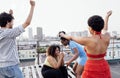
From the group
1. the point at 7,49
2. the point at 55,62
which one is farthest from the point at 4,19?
the point at 55,62

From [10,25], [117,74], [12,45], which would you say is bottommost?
[117,74]

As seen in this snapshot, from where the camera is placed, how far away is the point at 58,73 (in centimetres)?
328

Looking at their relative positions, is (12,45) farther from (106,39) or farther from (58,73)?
(58,73)

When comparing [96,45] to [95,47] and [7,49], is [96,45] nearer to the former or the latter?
[95,47]

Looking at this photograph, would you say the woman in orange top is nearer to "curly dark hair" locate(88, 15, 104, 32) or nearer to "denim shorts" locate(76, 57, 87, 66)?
"curly dark hair" locate(88, 15, 104, 32)

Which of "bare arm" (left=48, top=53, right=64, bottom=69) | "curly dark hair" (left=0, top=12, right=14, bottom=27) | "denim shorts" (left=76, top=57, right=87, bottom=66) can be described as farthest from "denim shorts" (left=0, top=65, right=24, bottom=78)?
"denim shorts" (left=76, top=57, right=87, bottom=66)

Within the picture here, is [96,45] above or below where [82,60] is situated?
above

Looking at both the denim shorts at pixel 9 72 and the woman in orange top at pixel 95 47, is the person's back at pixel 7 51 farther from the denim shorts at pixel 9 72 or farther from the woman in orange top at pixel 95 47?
the woman in orange top at pixel 95 47

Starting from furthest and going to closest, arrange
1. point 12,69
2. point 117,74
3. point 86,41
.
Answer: point 117,74
point 12,69
point 86,41

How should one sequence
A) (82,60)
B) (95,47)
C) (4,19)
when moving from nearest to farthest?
(95,47) < (4,19) < (82,60)

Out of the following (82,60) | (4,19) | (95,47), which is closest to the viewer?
(95,47)

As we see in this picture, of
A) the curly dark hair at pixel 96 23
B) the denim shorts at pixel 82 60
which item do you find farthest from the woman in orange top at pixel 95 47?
the denim shorts at pixel 82 60

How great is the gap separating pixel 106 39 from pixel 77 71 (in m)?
1.19

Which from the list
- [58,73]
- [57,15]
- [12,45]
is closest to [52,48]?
[58,73]
